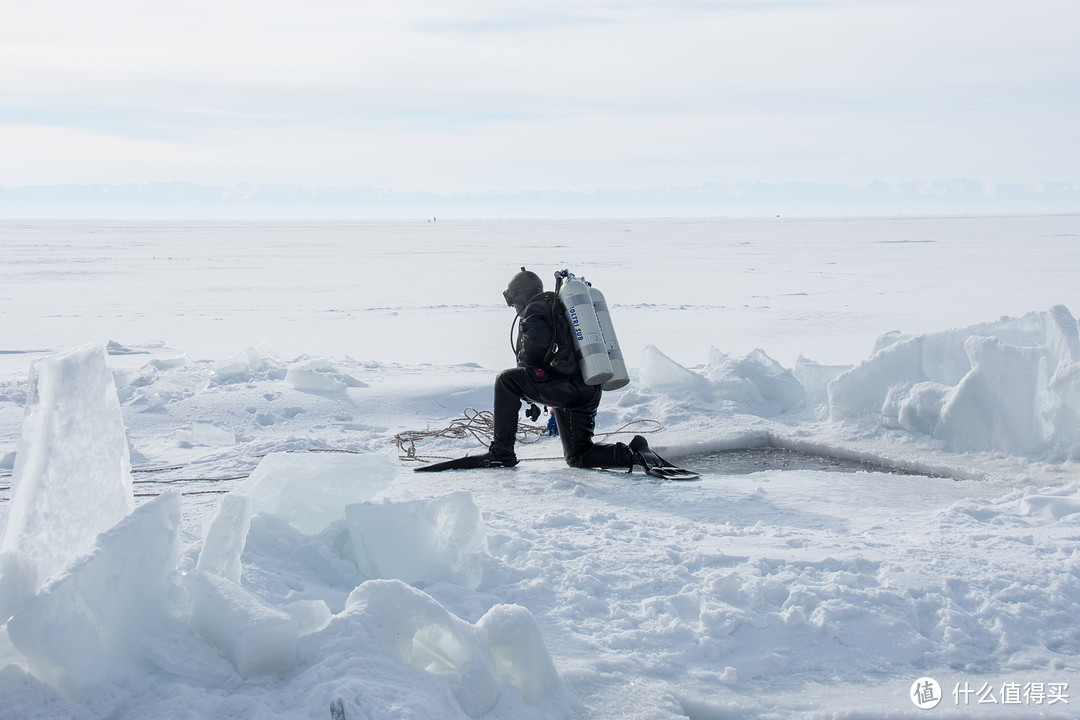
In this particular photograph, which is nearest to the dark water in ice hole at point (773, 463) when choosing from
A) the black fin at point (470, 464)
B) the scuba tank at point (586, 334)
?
the scuba tank at point (586, 334)

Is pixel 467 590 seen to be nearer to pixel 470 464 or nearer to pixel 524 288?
pixel 470 464

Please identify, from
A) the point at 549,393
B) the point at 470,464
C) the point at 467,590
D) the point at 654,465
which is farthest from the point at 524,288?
the point at 467,590

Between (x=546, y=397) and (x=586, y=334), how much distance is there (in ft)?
1.61

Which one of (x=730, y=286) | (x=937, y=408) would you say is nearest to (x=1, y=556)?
(x=937, y=408)

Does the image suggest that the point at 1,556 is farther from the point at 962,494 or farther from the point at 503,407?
the point at 962,494

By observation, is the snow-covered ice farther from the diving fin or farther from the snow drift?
the diving fin

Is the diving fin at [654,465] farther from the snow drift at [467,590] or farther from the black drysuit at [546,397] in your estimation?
the snow drift at [467,590]

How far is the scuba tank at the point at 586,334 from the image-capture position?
204 inches

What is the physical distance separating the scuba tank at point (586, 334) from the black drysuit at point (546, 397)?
14 cm

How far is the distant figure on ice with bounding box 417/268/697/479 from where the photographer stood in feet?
17.4

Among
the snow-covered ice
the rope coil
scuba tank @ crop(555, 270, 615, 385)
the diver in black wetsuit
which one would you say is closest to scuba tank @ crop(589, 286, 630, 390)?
scuba tank @ crop(555, 270, 615, 385)

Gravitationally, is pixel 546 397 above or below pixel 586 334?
below

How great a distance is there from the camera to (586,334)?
522 cm

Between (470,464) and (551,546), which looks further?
(470,464)
